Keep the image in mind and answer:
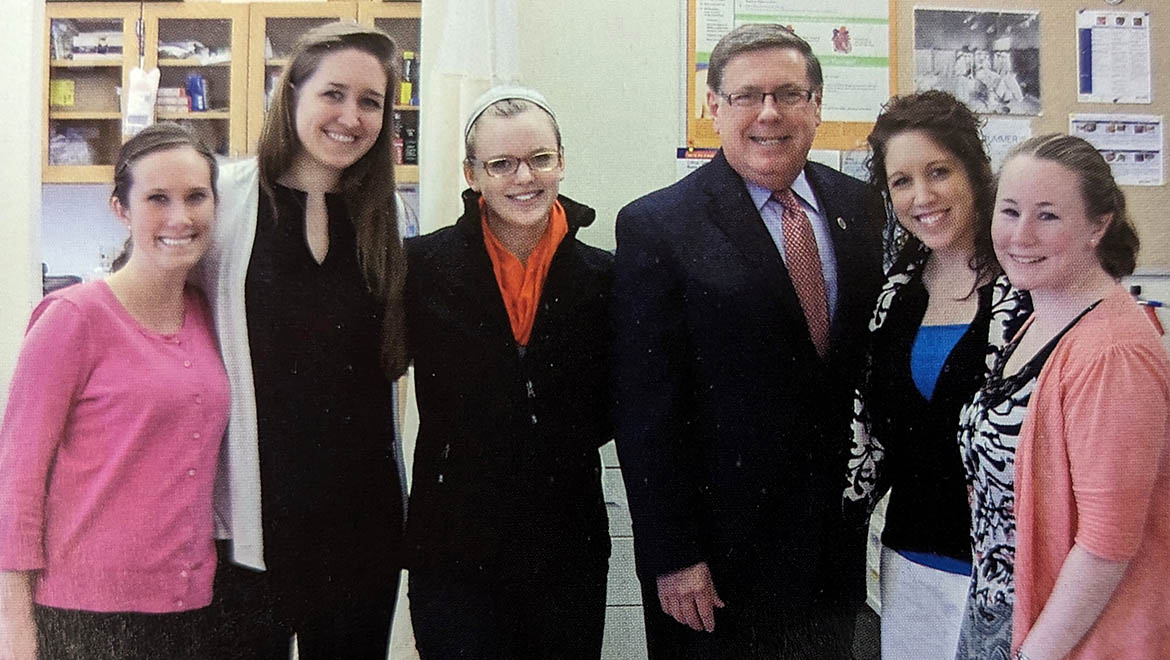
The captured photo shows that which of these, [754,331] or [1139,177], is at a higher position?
[1139,177]

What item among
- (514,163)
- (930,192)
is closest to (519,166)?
(514,163)

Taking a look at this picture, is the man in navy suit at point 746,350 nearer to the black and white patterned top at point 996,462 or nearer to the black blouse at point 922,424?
the black blouse at point 922,424

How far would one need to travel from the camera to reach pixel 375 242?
1070 mm

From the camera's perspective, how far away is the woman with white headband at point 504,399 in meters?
1.08

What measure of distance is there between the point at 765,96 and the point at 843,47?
18cm

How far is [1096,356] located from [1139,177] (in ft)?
1.13

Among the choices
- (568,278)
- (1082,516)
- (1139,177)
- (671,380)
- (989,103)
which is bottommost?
(1082,516)

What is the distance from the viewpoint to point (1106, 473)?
3.09 feet

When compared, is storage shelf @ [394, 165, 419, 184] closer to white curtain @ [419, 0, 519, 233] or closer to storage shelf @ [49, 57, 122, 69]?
white curtain @ [419, 0, 519, 233]

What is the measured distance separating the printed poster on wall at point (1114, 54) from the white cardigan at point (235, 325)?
1160 millimetres

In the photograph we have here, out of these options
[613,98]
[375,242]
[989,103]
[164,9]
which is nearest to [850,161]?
[989,103]

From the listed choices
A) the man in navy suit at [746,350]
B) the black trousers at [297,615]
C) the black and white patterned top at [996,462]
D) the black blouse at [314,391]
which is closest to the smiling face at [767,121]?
the man in navy suit at [746,350]

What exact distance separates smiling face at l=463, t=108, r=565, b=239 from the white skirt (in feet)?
2.26

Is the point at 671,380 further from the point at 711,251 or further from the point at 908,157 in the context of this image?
the point at 908,157
